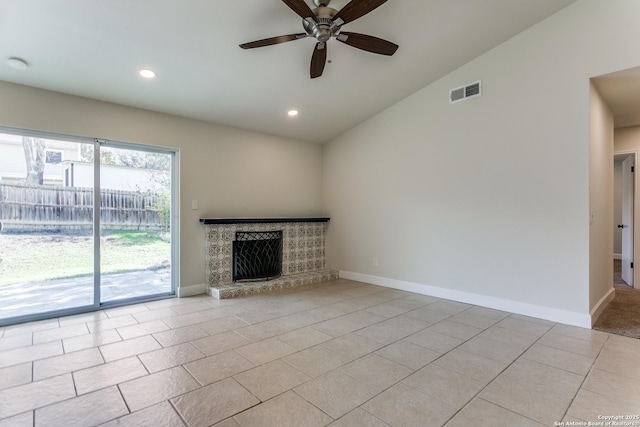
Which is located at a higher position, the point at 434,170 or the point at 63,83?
the point at 63,83

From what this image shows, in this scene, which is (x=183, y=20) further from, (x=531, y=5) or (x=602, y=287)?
(x=602, y=287)

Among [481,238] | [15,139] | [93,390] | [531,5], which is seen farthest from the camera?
[481,238]

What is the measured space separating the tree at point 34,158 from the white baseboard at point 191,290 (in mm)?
2039

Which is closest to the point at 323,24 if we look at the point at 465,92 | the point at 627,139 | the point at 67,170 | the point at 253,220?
the point at 465,92

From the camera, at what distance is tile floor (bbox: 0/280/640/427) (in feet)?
6.16

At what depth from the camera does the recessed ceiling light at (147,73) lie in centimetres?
337

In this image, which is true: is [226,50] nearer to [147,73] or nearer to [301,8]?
[147,73]

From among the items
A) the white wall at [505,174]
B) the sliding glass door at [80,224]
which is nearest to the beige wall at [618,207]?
the white wall at [505,174]

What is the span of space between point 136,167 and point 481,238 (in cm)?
450

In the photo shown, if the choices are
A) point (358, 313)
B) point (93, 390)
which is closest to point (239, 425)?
point (93, 390)

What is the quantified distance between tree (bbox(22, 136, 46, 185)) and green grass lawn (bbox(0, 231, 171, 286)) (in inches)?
24.4

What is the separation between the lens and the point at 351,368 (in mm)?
2416

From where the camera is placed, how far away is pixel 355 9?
2365 mm

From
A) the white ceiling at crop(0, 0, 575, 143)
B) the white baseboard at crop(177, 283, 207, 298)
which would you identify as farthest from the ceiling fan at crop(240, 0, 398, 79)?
the white baseboard at crop(177, 283, 207, 298)
